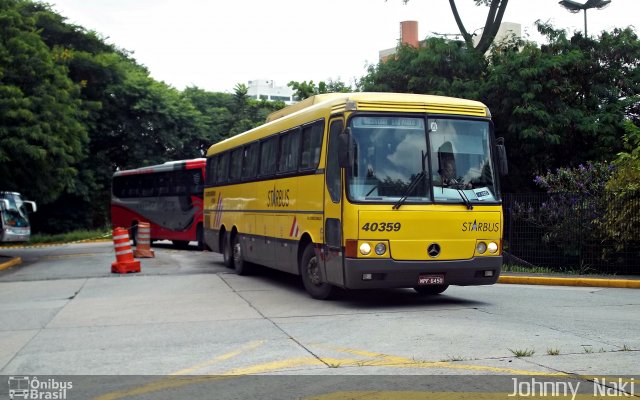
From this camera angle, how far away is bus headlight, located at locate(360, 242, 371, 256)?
1079 centimetres

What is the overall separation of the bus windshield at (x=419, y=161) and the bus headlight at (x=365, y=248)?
664 mm

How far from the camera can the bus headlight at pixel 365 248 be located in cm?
1079

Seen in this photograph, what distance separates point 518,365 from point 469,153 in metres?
4.96

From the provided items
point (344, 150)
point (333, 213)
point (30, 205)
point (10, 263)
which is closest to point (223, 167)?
point (333, 213)

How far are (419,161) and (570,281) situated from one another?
21.5ft

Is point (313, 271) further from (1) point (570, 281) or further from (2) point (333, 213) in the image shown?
(1) point (570, 281)

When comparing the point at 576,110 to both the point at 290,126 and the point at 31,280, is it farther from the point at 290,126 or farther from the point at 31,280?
the point at 31,280

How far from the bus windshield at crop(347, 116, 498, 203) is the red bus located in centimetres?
1834

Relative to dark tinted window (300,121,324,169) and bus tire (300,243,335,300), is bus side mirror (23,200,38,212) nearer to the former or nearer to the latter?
dark tinted window (300,121,324,169)

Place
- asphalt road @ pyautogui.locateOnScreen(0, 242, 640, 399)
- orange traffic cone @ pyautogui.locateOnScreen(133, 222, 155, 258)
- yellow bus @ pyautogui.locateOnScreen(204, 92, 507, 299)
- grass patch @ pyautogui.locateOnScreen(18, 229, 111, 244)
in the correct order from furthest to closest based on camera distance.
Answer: grass patch @ pyautogui.locateOnScreen(18, 229, 111, 244), orange traffic cone @ pyautogui.locateOnScreen(133, 222, 155, 258), yellow bus @ pyautogui.locateOnScreen(204, 92, 507, 299), asphalt road @ pyautogui.locateOnScreen(0, 242, 640, 399)

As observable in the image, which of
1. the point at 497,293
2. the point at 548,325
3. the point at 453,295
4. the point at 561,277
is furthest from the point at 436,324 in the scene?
the point at 561,277

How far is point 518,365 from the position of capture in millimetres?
7062

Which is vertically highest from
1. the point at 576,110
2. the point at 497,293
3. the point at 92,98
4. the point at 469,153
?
the point at 92,98

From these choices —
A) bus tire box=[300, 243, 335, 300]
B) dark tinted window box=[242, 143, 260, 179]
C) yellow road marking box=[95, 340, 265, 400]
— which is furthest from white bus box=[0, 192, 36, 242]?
yellow road marking box=[95, 340, 265, 400]
